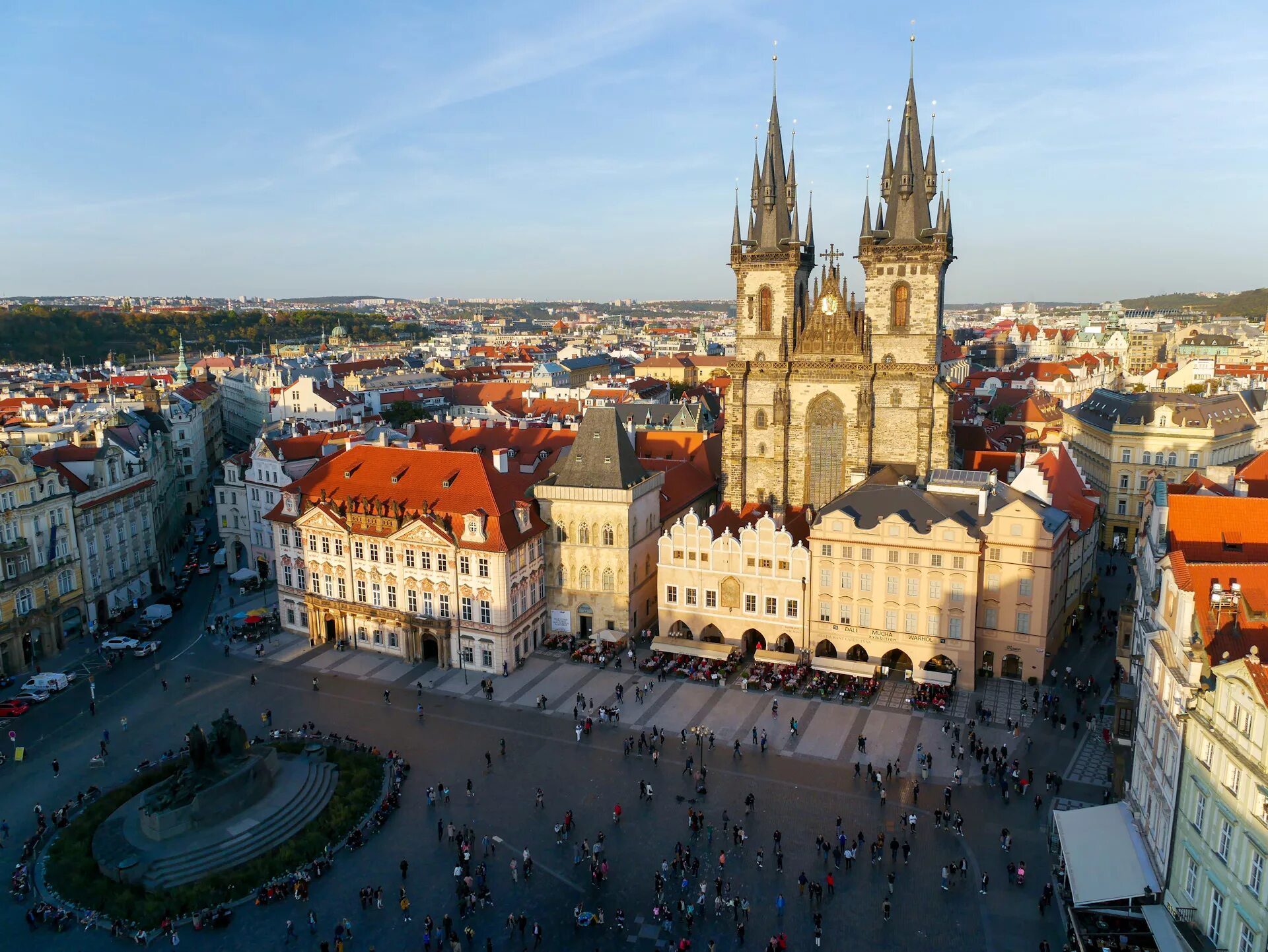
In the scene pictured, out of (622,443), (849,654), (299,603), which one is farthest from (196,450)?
(849,654)

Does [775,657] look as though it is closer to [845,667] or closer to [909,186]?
[845,667]

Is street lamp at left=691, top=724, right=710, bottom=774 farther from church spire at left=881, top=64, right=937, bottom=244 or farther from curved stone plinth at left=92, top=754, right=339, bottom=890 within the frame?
church spire at left=881, top=64, right=937, bottom=244

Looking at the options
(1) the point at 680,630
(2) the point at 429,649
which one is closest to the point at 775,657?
(1) the point at 680,630

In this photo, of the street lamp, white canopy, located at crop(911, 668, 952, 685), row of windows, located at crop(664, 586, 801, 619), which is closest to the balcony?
the street lamp

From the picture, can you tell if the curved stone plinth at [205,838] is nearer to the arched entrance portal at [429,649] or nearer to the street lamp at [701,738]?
the arched entrance portal at [429,649]

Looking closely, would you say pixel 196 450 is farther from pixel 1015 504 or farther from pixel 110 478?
pixel 1015 504

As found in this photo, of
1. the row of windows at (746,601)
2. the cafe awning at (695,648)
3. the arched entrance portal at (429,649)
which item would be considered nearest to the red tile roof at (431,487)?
the arched entrance portal at (429,649)
